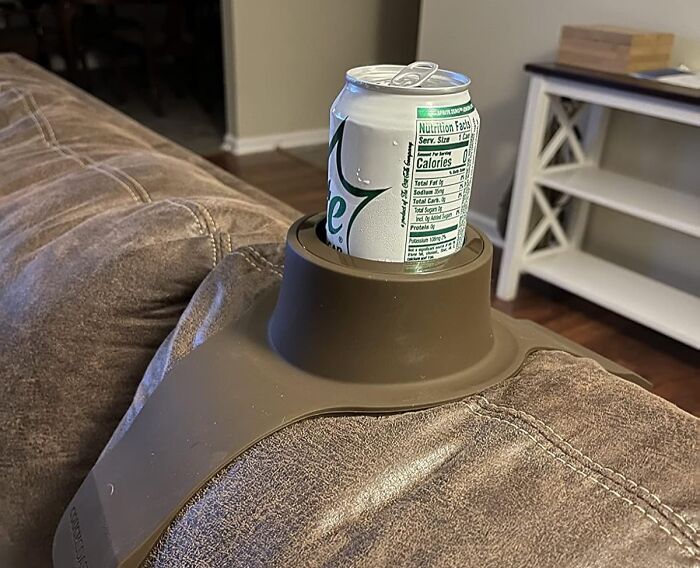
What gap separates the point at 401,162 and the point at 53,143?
0.79 meters

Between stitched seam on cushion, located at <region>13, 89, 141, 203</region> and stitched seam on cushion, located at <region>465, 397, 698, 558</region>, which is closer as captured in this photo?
stitched seam on cushion, located at <region>465, 397, 698, 558</region>

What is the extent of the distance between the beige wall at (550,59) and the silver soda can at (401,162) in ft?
6.14

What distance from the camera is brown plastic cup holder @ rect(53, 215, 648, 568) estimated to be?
516mm

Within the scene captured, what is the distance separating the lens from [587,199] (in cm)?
218

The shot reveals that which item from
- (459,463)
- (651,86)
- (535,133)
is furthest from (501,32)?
(459,463)

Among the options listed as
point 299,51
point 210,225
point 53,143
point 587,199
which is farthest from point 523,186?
point 299,51

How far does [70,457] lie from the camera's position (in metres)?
0.78

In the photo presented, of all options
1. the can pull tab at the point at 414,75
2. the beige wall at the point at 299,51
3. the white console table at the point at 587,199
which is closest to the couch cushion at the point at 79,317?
the can pull tab at the point at 414,75

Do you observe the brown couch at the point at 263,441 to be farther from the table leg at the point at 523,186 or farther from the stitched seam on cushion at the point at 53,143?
the table leg at the point at 523,186

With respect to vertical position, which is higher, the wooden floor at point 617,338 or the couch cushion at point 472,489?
the couch cushion at point 472,489

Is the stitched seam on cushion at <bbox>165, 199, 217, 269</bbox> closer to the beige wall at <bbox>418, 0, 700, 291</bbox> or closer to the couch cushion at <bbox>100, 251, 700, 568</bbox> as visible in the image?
the couch cushion at <bbox>100, 251, 700, 568</bbox>

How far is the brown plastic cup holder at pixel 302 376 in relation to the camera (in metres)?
0.52

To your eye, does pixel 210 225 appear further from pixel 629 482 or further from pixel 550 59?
pixel 550 59

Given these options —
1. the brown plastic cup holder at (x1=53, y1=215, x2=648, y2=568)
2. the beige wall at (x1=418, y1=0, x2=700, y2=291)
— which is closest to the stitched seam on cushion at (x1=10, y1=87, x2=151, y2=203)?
the brown plastic cup holder at (x1=53, y1=215, x2=648, y2=568)
